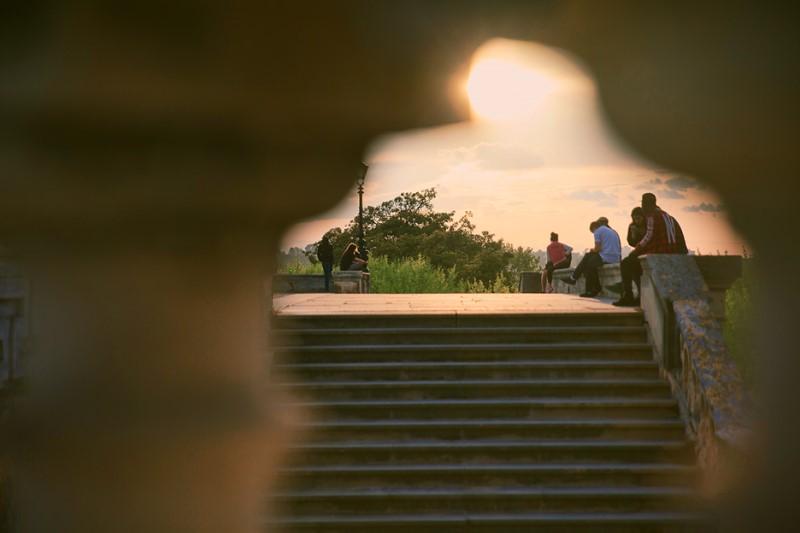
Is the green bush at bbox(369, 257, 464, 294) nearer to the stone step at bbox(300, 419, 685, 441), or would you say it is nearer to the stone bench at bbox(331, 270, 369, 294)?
the stone bench at bbox(331, 270, 369, 294)

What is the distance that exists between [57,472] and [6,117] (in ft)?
2.22

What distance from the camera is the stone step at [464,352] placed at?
7.84 m

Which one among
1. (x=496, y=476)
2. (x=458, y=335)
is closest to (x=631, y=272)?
(x=458, y=335)

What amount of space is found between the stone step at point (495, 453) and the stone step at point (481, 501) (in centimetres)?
43

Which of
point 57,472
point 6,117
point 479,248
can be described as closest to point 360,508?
point 57,472

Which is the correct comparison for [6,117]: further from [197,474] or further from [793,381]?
[793,381]

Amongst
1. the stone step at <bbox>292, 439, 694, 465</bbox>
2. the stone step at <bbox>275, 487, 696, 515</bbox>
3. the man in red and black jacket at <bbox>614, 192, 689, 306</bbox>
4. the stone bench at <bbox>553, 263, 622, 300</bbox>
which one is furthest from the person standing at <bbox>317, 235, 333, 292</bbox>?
the stone step at <bbox>275, 487, 696, 515</bbox>

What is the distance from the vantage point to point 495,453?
657 centimetres

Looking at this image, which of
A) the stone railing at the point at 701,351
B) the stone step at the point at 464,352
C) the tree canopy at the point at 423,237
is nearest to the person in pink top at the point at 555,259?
the stone railing at the point at 701,351

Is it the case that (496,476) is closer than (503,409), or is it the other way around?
(496,476)

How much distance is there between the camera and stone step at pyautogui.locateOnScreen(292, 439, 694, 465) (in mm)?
6547

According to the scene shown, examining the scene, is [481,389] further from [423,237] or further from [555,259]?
[423,237]

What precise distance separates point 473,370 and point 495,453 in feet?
3.93

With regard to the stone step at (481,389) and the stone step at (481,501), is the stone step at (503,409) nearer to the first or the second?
the stone step at (481,389)
